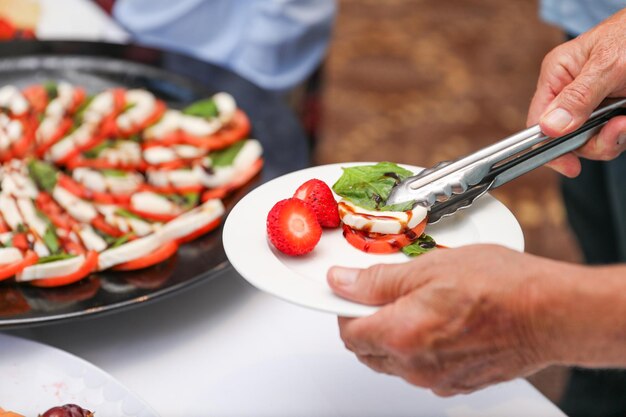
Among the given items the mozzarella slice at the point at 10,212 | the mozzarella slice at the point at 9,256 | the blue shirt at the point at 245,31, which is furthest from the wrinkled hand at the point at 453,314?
the blue shirt at the point at 245,31

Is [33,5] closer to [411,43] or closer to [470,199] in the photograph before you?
[470,199]

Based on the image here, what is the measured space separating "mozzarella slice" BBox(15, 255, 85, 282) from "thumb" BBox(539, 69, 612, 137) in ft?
2.28

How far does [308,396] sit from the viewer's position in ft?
3.43

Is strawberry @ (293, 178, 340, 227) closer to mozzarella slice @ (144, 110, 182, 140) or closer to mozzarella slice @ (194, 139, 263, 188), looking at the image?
mozzarella slice @ (194, 139, 263, 188)

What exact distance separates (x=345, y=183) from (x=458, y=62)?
10.8ft

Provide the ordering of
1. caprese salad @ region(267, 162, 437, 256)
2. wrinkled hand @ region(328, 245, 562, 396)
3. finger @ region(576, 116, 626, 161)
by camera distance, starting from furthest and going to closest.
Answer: finger @ region(576, 116, 626, 161), caprese salad @ region(267, 162, 437, 256), wrinkled hand @ region(328, 245, 562, 396)

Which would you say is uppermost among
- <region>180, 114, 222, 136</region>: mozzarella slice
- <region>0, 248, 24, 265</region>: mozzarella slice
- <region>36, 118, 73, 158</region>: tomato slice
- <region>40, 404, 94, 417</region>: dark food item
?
<region>40, 404, 94, 417</region>: dark food item

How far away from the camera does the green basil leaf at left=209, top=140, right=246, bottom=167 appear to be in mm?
1542

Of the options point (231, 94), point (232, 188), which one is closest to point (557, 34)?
point (231, 94)

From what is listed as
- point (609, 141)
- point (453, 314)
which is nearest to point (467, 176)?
point (453, 314)

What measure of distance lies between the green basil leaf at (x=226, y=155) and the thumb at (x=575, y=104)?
2.34 ft

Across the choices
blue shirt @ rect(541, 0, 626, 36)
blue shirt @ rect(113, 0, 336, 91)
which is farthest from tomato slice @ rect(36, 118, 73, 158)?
blue shirt @ rect(541, 0, 626, 36)

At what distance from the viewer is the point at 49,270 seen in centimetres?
114

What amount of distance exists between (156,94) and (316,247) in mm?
991
